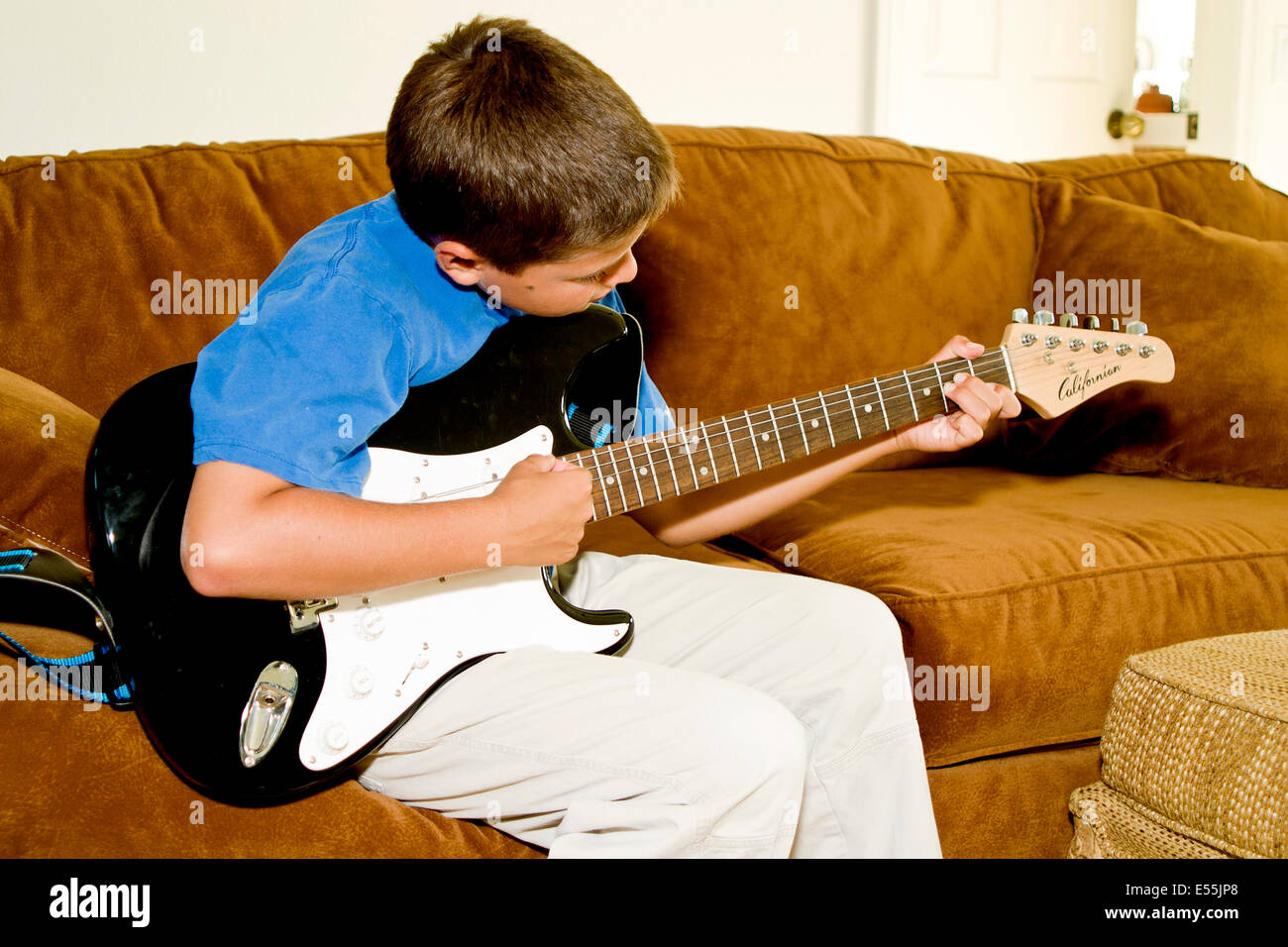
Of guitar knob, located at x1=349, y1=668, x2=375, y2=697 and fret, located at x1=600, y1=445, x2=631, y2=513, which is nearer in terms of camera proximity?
guitar knob, located at x1=349, y1=668, x2=375, y2=697

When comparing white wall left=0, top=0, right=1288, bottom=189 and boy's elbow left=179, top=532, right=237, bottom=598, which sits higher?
white wall left=0, top=0, right=1288, bottom=189

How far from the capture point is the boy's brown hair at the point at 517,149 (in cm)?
83

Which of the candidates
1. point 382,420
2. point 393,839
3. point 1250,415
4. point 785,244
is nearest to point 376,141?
point 785,244

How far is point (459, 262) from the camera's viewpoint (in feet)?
2.96

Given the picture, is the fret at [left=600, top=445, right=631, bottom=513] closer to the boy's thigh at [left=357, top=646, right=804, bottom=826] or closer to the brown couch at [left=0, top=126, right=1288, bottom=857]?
the boy's thigh at [left=357, top=646, right=804, bottom=826]

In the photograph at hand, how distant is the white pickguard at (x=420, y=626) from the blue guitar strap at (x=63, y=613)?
167 mm

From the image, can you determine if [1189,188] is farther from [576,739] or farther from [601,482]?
[576,739]

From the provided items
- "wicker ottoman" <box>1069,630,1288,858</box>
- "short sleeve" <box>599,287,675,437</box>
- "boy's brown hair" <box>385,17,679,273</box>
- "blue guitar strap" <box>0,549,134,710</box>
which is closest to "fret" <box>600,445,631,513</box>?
"short sleeve" <box>599,287,675,437</box>

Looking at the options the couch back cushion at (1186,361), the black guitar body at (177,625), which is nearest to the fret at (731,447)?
the black guitar body at (177,625)

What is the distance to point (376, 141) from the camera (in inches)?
56.5

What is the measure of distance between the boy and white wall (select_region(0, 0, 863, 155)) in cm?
129

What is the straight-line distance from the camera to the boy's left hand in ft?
3.80

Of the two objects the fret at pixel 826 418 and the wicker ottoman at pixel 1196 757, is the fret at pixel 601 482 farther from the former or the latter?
the wicker ottoman at pixel 1196 757

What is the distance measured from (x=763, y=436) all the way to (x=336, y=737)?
53 cm
